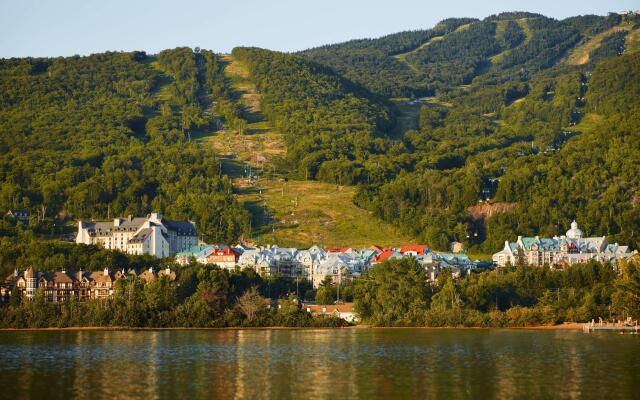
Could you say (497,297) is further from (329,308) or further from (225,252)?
(225,252)

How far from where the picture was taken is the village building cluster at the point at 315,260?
452 ft

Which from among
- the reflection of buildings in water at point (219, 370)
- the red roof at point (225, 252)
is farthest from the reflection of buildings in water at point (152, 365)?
the red roof at point (225, 252)

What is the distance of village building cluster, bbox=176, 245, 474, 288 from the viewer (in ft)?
452

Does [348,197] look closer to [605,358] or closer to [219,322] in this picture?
[219,322]

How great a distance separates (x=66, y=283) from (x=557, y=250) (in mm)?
66692

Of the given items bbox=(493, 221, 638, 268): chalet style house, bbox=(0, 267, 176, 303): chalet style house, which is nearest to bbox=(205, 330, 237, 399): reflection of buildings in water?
bbox=(0, 267, 176, 303): chalet style house

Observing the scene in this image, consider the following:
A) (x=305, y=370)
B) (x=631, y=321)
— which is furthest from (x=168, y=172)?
(x=305, y=370)

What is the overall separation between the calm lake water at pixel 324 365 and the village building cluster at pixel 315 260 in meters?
37.9

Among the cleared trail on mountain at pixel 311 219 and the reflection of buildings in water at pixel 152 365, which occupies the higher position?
the cleared trail on mountain at pixel 311 219

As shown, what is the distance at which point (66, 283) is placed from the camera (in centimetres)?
12288

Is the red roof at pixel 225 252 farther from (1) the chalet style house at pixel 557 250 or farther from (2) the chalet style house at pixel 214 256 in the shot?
(1) the chalet style house at pixel 557 250

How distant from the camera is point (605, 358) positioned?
7262 cm

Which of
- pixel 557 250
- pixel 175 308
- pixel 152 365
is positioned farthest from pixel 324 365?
pixel 557 250

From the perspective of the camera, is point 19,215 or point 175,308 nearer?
point 175,308
